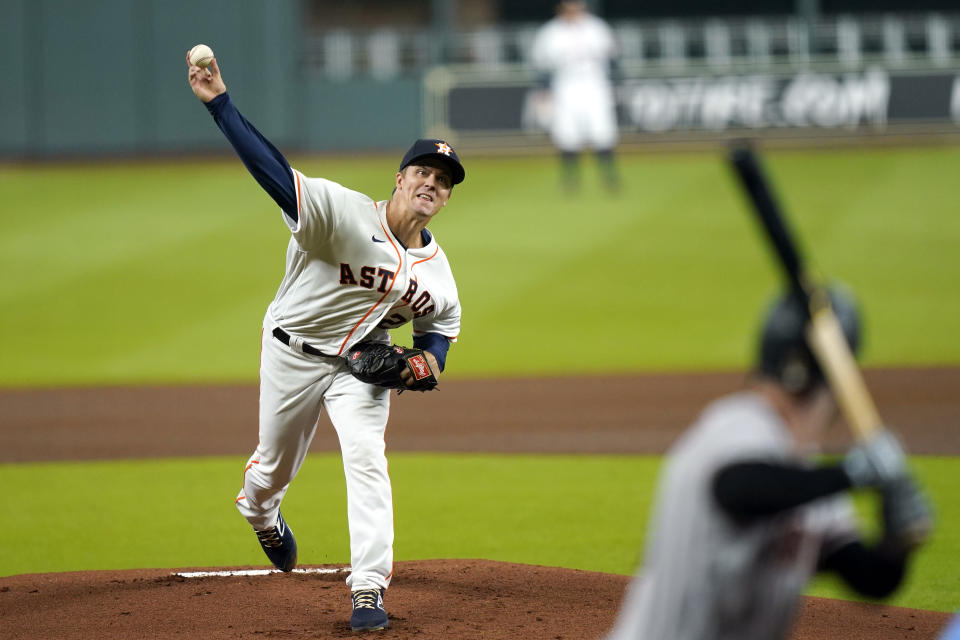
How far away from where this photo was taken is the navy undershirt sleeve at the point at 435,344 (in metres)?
5.29

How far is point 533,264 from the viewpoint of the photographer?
1526 centimetres

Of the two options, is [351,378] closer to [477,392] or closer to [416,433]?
[416,433]

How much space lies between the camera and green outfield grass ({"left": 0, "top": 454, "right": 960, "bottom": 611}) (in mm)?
6262

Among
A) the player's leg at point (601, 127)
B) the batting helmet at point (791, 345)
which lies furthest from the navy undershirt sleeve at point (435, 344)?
the player's leg at point (601, 127)

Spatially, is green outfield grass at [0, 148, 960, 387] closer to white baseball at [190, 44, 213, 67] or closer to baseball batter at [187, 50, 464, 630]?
baseball batter at [187, 50, 464, 630]

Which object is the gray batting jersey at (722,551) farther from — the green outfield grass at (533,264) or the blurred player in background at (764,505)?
the green outfield grass at (533,264)

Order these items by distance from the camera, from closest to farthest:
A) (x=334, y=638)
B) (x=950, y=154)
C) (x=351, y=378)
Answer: (x=334, y=638) < (x=351, y=378) < (x=950, y=154)

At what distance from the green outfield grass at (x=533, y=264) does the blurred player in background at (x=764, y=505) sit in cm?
916

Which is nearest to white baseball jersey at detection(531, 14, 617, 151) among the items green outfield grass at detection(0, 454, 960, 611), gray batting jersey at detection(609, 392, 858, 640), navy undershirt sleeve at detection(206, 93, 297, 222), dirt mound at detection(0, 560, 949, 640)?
green outfield grass at detection(0, 454, 960, 611)

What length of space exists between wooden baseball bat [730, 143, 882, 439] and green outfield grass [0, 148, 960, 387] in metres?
9.13

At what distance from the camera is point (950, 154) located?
1950cm

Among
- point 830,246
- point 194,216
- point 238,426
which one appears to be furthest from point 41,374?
point 830,246

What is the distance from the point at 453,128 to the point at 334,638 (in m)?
16.6

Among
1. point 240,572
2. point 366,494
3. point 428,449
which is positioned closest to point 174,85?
point 428,449
